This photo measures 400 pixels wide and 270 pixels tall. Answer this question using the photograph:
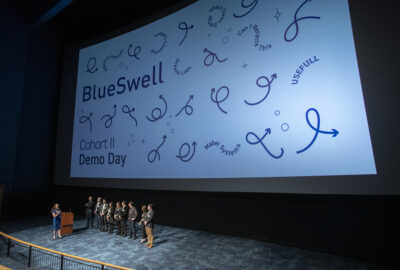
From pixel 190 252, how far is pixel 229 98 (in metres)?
3.79

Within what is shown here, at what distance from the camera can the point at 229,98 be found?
6082 mm

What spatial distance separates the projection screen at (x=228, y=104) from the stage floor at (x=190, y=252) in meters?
1.38

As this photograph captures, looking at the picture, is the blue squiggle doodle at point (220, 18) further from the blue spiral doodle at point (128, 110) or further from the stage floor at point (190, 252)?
the stage floor at point (190, 252)

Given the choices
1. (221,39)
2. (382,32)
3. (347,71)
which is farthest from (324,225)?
(221,39)

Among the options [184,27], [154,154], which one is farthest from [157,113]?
[184,27]

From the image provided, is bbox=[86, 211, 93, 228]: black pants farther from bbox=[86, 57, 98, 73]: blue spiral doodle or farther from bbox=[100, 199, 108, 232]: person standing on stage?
bbox=[86, 57, 98, 73]: blue spiral doodle

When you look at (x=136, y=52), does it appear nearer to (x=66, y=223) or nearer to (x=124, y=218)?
(x=124, y=218)

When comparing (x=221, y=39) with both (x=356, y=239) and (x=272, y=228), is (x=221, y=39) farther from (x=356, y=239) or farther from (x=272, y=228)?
(x=356, y=239)

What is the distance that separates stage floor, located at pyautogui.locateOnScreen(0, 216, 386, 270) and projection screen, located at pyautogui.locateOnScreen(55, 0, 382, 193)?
1383 millimetres

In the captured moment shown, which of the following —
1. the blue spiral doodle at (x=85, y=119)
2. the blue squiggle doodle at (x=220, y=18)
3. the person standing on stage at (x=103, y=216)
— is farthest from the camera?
the blue spiral doodle at (x=85, y=119)

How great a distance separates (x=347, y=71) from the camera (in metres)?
4.66

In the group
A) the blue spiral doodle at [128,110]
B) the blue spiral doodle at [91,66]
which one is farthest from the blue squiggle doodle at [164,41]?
the blue spiral doodle at [91,66]

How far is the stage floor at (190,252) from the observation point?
15.7 ft

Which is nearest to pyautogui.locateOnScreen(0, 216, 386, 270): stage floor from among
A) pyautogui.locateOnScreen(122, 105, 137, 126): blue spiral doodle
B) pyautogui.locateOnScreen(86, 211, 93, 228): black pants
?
pyautogui.locateOnScreen(86, 211, 93, 228): black pants
